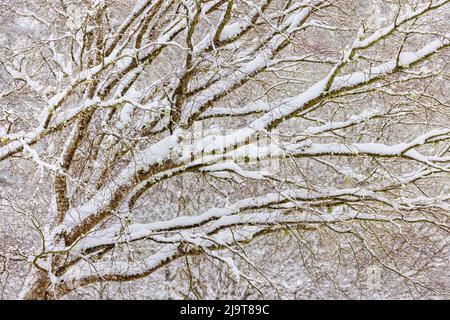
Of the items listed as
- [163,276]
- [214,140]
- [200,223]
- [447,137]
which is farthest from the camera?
[163,276]

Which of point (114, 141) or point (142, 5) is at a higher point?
point (142, 5)

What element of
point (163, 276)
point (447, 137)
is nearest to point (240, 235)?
point (447, 137)

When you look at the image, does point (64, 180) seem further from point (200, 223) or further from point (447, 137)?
point (447, 137)

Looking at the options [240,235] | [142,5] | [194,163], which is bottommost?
[240,235]

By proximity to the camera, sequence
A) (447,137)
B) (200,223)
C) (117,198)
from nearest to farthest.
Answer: (447,137)
(117,198)
(200,223)

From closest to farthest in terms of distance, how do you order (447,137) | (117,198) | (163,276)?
(447,137), (117,198), (163,276)

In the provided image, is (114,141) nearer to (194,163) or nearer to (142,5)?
(194,163)
